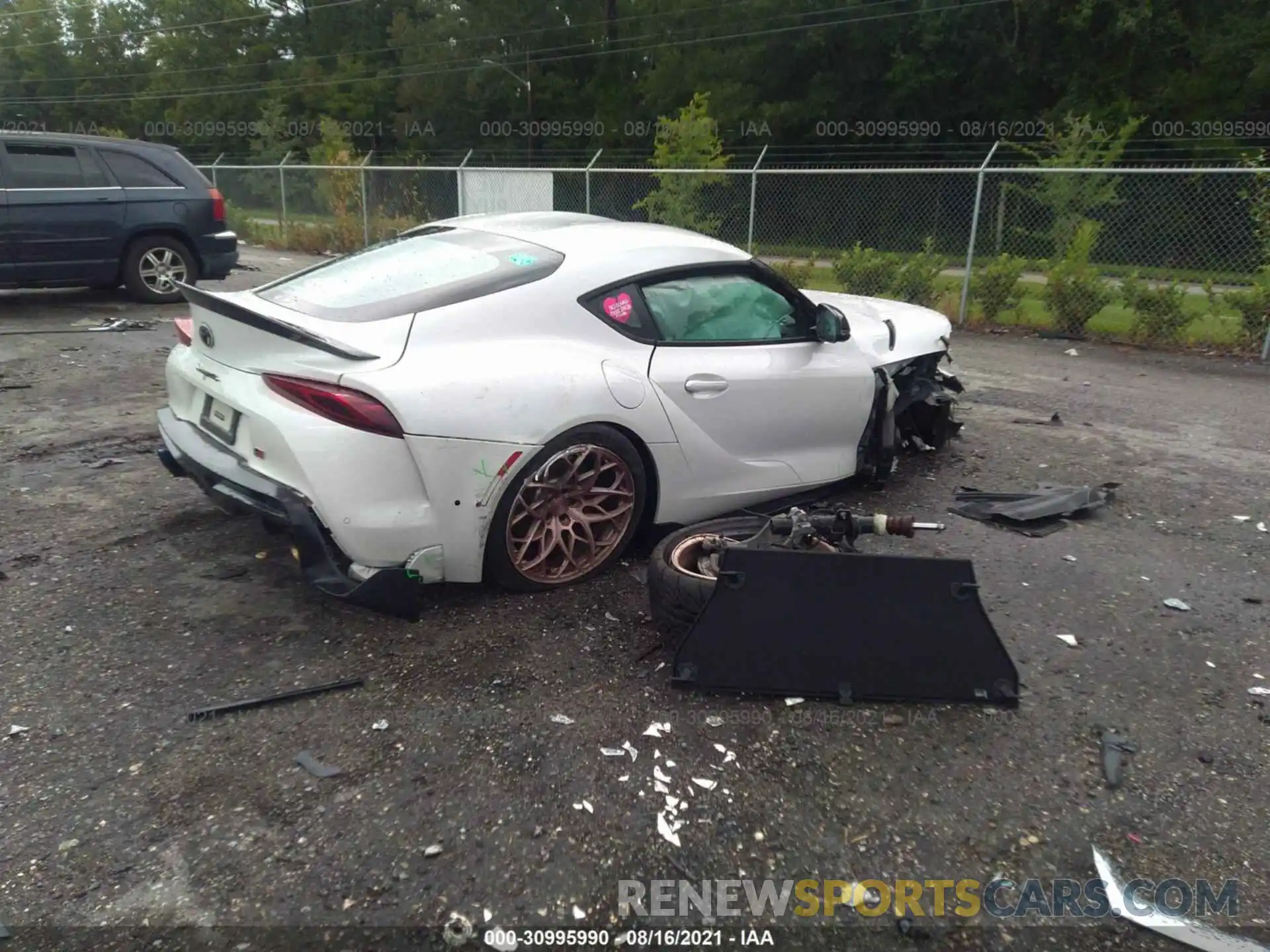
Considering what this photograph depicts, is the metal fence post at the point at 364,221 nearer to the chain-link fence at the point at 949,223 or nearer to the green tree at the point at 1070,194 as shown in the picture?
the chain-link fence at the point at 949,223

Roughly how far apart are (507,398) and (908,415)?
3.15 m

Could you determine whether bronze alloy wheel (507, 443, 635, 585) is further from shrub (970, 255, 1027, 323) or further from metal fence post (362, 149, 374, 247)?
metal fence post (362, 149, 374, 247)

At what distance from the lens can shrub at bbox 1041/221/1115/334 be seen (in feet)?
36.9

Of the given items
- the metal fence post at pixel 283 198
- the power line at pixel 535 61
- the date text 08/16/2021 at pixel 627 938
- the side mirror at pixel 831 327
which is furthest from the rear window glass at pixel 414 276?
the power line at pixel 535 61

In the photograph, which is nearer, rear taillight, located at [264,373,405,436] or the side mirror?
rear taillight, located at [264,373,405,436]

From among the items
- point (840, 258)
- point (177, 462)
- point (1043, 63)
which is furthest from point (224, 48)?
point (177, 462)

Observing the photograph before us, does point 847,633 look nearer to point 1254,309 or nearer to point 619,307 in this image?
point 619,307

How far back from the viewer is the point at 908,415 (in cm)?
575

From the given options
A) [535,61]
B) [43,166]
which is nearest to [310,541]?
[43,166]

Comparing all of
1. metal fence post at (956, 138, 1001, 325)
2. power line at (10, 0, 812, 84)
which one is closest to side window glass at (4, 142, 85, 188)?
metal fence post at (956, 138, 1001, 325)

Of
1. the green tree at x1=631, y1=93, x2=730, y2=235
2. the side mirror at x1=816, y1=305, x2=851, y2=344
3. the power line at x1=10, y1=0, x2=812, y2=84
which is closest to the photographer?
the side mirror at x1=816, y1=305, x2=851, y2=344

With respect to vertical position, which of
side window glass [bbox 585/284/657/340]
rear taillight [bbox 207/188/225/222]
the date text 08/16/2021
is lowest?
the date text 08/16/2021

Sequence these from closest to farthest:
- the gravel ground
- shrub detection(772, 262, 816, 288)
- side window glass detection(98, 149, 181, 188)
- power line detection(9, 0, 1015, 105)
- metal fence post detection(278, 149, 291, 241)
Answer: the gravel ground
side window glass detection(98, 149, 181, 188)
shrub detection(772, 262, 816, 288)
metal fence post detection(278, 149, 291, 241)
power line detection(9, 0, 1015, 105)

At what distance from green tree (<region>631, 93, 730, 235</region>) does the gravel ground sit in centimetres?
1095
